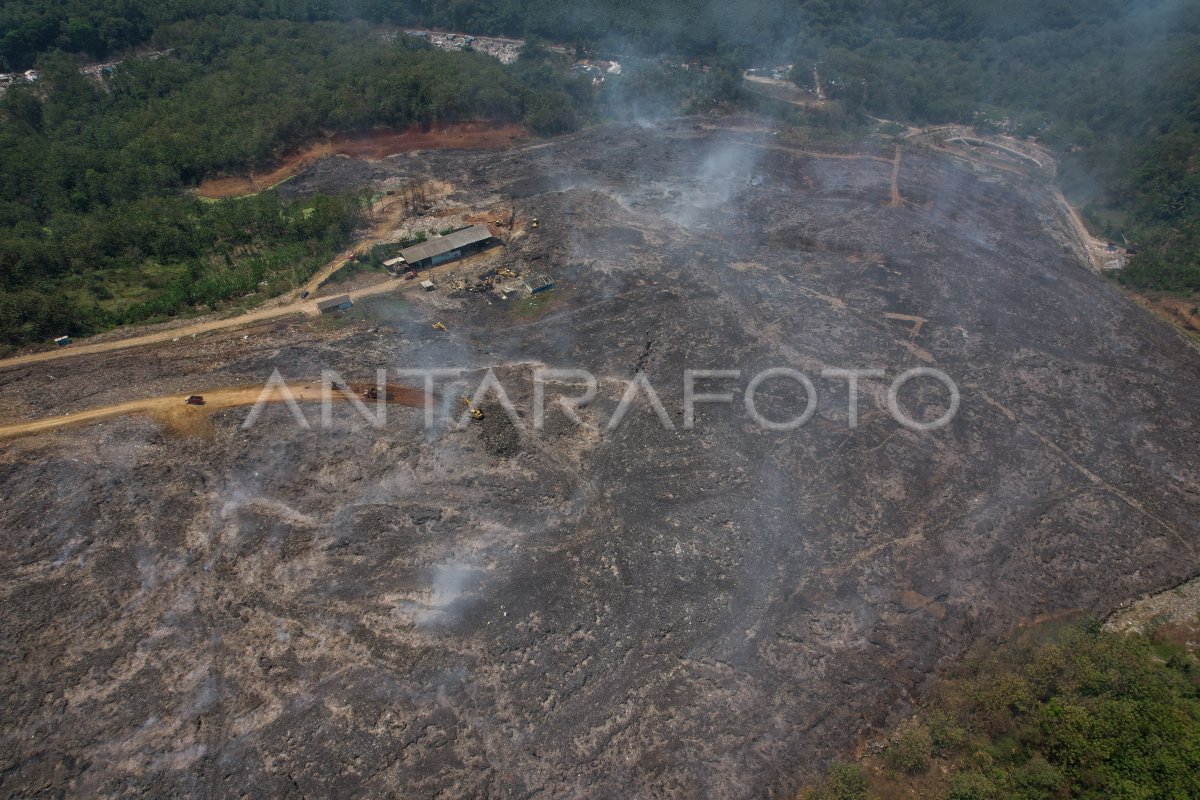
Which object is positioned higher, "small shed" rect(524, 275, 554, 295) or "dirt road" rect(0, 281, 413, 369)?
"small shed" rect(524, 275, 554, 295)

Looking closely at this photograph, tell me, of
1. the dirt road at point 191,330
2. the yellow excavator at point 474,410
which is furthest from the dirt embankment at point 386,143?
the yellow excavator at point 474,410

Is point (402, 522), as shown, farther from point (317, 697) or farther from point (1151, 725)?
point (1151, 725)

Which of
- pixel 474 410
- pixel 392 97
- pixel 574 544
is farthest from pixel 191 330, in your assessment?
pixel 392 97

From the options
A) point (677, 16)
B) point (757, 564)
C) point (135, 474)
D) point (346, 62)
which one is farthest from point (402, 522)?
point (677, 16)

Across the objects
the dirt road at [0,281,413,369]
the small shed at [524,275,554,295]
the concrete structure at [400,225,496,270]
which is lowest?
the dirt road at [0,281,413,369]

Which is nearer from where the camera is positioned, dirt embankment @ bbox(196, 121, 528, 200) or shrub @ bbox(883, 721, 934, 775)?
shrub @ bbox(883, 721, 934, 775)

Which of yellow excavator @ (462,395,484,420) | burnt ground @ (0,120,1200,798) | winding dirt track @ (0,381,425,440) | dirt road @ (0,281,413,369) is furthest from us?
dirt road @ (0,281,413,369)

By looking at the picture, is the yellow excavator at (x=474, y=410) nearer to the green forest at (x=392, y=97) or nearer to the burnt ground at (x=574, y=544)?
the burnt ground at (x=574, y=544)

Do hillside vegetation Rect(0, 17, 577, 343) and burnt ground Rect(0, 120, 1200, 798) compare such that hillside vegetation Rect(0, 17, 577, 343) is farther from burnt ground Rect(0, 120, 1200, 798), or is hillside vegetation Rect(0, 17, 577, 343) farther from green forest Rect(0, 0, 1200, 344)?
burnt ground Rect(0, 120, 1200, 798)

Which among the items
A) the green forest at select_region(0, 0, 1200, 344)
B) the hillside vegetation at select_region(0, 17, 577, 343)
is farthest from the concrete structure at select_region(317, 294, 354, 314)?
the hillside vegetation at select_region(0, 17, 577, 343)
